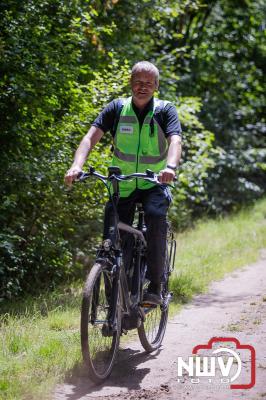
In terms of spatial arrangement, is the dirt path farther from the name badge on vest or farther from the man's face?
the man's face

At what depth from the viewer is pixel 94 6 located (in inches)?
364

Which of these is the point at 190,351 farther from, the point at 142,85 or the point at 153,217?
the point at 142,85

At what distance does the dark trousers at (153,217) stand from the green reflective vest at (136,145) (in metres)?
0.06

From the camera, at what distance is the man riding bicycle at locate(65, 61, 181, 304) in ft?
16.4

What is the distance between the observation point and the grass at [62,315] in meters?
4.50

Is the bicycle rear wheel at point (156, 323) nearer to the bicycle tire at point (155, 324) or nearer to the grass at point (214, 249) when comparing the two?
the bicycle tire at point (155, 324)

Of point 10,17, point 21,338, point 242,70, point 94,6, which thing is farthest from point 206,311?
point 242,70

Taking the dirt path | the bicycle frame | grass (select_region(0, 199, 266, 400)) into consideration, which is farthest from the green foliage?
the bicycle frame

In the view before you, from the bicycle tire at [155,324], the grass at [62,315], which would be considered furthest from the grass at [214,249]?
the bicycle tire at [155,324]

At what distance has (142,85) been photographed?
16.5 ft

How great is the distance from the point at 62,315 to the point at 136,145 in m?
1.99

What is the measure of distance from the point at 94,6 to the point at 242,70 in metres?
7.10

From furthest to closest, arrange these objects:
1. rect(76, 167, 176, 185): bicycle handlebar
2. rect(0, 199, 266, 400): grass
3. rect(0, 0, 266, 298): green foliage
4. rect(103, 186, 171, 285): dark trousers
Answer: rect(0, 0, 266, 298): green foliage → rect(103, 186, 171, 285): dark trousers → rect(76, 167, 176, 185): bicycle handlebar → rect(0, 199, 266, 400): grass

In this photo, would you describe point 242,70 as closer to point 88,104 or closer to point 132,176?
point 88,104
